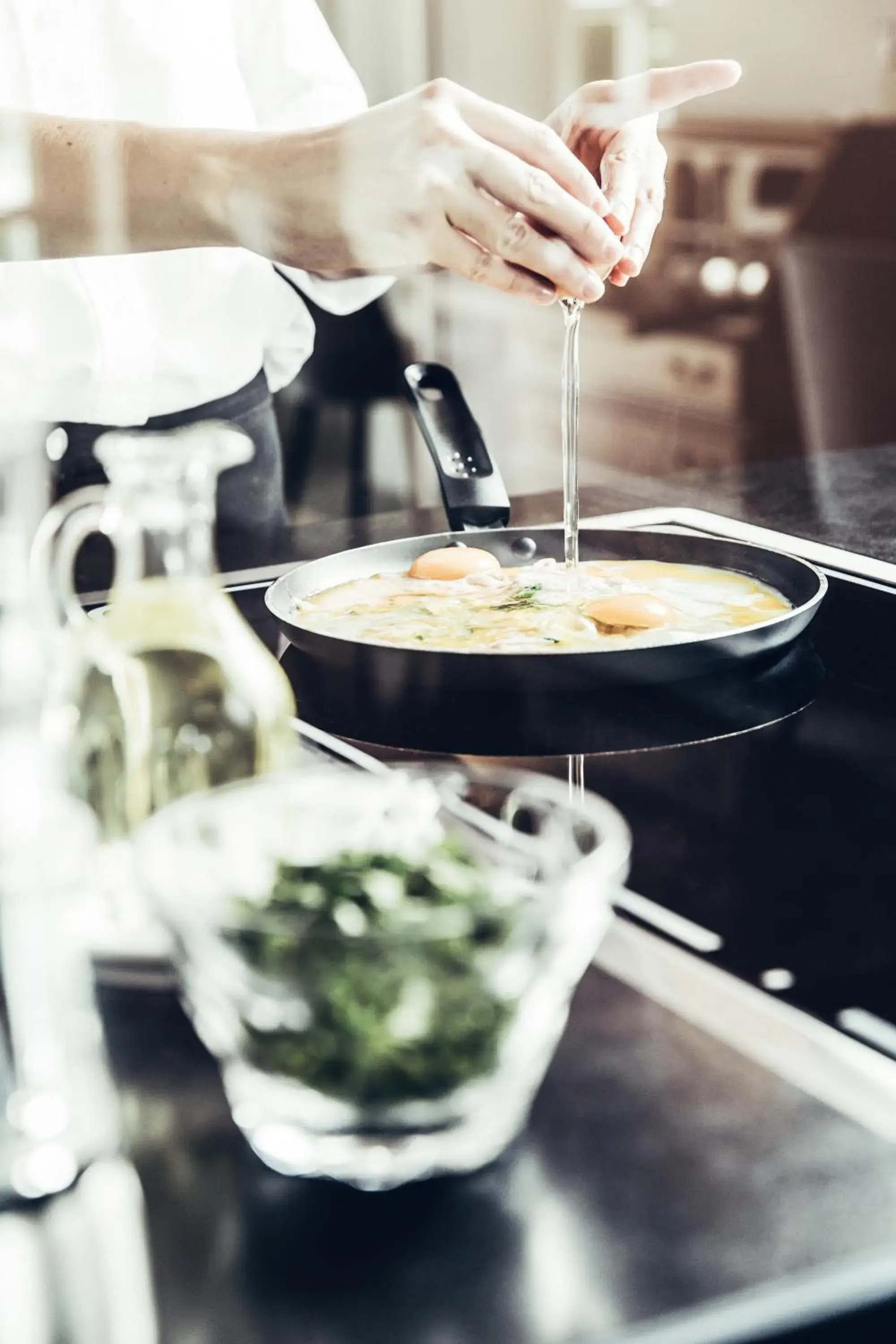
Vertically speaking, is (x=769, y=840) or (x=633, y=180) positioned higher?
(x=633, y=180)

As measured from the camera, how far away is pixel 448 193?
92 centimetres

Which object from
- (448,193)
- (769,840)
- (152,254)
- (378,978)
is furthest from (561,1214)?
(152,254)

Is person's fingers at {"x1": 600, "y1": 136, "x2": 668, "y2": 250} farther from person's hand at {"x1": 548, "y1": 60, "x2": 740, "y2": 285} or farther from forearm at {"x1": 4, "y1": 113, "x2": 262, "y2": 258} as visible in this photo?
forearm at {"x1": 4, "y1": 113, "x2": 262, "y2": 258}

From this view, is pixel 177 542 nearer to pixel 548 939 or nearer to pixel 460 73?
pixel 548 939

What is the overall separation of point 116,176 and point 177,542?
548 millimetres

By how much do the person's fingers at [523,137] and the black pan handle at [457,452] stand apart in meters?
0.27

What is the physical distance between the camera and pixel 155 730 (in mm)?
599

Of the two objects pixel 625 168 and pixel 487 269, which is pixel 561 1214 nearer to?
pixel 487 269

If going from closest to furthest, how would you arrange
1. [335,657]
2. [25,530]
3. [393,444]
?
[335,657] < [25,530] < [393,444]

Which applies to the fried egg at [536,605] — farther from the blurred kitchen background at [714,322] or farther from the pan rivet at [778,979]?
the blurred kitchen background at [714,322]

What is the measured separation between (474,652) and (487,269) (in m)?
0.30

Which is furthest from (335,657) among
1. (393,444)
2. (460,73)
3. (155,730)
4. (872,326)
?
(872,326)

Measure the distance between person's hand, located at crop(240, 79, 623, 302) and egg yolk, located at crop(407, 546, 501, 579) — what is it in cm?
20

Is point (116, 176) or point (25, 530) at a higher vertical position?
point (116, 176)
